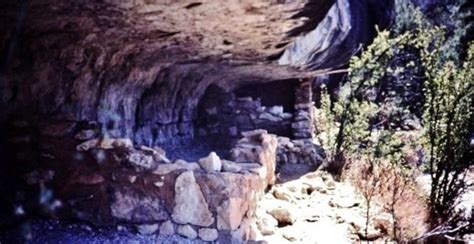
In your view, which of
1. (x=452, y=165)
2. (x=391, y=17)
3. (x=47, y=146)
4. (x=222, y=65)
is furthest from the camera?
(x=391, y=17)

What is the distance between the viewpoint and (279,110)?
827 centimetres

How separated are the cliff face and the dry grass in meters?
1.71

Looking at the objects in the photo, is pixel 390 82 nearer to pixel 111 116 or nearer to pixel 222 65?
pixel 222 65

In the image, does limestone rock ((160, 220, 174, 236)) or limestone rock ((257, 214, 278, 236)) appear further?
limestone rock ((257, 214, 278, 236))

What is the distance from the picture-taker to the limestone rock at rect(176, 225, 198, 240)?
8.09 feet

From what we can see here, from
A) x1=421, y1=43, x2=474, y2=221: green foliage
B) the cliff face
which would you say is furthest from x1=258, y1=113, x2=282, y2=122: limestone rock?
x1=421, y1=43, x2=474, y2=221: green foliage

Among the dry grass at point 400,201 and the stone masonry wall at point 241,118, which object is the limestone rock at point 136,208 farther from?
the stone masonry wall at point 241,118

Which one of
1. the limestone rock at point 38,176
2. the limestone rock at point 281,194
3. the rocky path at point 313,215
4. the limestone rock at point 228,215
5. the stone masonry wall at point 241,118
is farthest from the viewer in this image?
the stone masonry wall at point 241,118

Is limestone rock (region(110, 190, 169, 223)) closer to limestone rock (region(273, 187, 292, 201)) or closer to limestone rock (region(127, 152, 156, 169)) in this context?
limestone rock (region(127, 152, 156, 169))

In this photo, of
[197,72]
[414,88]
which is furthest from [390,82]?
[197,72]

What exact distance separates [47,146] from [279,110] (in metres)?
6.00

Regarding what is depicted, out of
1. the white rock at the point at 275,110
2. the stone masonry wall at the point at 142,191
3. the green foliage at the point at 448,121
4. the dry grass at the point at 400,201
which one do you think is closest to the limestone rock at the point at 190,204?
the stone masonry wall at the point at 142,191

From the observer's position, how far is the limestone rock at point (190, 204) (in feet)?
8.02

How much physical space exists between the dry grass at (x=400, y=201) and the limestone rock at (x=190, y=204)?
1.60 m
